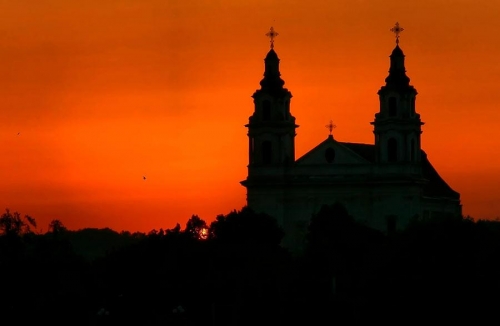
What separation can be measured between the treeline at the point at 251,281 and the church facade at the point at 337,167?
27757mm

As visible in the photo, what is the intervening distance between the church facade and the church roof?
0.44 meters

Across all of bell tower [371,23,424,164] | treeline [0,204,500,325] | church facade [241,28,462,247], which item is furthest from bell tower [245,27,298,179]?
treeline [0,204,500,325]

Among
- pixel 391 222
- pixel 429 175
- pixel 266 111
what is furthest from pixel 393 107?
pixel 429 175

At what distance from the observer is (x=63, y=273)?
132m

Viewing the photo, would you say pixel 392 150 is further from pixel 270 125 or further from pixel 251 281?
pixel 251 281

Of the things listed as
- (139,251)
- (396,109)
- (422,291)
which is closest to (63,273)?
(139,251)

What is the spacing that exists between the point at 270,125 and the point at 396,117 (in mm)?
7981

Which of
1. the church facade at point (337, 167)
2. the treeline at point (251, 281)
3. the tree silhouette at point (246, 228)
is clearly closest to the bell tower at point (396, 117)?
the church facade at point (337, 167)

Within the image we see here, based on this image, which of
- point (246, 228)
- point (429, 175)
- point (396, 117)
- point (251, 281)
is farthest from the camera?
point (429, 175)

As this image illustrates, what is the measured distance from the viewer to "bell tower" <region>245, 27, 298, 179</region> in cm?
17775

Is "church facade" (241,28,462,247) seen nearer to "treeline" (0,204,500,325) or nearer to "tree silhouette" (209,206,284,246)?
"tree silhouette" (209,206,284,246)

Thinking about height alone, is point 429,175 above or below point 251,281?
above

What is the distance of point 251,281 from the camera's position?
123m

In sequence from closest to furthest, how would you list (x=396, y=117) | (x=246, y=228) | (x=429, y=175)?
(x=246, y=228)
(x=396, y=117)
(x=429, y=175)
